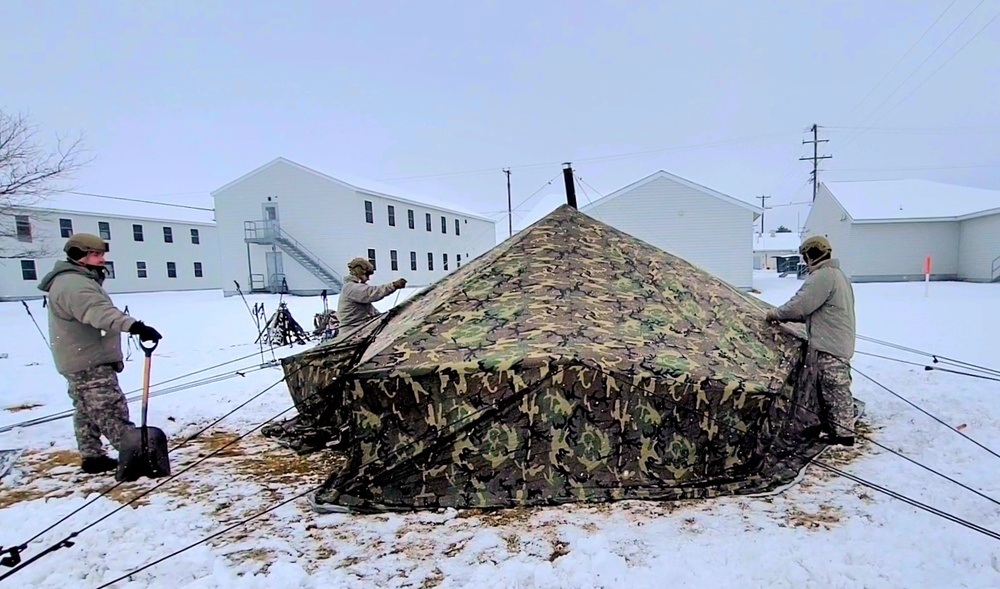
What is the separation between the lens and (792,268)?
3388 cm

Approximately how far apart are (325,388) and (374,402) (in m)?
1.47

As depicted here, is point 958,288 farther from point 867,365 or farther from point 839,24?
point 867,365

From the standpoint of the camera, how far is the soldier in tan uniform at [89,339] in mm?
3564

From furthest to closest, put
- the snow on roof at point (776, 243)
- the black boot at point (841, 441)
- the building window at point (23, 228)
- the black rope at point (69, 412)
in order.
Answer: the snow on roof at point (776, 243) < the building window at point (23, 228) < the black rope at point (69, 412) < the black boot at point (841, 441)

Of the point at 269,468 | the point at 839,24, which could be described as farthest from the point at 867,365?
the point at 839,24

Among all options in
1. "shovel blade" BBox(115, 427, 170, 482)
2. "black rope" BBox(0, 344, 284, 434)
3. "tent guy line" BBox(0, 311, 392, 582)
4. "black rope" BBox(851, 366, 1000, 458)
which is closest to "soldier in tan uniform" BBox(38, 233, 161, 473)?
"shovel blade" BBox(115, 427, 170, 482)

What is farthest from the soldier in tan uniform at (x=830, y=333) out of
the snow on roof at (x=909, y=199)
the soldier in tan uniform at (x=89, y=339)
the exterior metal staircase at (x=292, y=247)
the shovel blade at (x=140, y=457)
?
the snow on roof at (x=909, y=199)

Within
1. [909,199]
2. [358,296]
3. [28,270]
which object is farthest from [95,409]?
[28,270]

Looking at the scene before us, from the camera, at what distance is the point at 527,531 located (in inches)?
114

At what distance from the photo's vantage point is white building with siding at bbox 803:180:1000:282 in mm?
19828

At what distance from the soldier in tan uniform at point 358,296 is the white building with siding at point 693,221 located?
1498 cm

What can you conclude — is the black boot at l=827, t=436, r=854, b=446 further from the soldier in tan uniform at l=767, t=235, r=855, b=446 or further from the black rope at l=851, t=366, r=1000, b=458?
the black rope at l=851, t=366, r=1000, b=458

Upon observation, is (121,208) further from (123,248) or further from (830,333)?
(830,333)

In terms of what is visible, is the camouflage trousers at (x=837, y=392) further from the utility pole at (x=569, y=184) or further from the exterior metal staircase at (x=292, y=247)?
the exterior metal staircase at (x=292, y=247)
